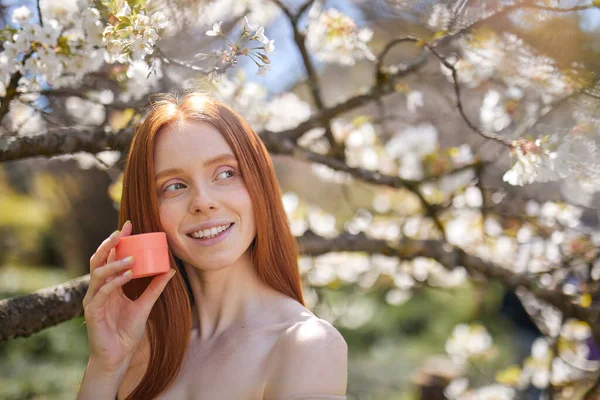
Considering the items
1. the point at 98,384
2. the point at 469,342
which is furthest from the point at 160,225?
the point at 469,342

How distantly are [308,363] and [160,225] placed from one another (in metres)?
0.49

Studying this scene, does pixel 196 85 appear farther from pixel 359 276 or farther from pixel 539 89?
pixel 359 276

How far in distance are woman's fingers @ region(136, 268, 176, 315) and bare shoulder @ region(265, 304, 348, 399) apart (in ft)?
1.06

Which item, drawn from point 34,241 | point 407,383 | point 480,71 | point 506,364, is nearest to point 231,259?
point 480,71

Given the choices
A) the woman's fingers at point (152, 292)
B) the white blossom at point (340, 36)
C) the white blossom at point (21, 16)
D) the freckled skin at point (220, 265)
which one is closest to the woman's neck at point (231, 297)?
the freckled skin at point (220, 265)

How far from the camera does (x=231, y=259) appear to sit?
1450 millimetres

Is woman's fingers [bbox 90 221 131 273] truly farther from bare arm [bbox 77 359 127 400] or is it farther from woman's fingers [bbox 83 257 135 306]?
bare arm [bbox 77 359 127 400]

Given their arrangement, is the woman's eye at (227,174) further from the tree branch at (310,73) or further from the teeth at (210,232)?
the tree branch at (310,73)

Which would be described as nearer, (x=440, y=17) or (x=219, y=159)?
(x=219, y=159)

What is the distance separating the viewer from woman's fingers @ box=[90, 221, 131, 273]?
136cm

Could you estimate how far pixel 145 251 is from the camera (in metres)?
1.34

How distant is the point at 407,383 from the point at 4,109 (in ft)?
16.6

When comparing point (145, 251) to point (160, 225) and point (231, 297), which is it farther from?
point (231, 297)

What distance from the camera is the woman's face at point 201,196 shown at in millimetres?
1428
